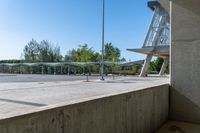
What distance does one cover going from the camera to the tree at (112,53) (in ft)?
229

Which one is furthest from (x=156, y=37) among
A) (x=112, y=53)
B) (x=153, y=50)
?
(x=112, y=53)

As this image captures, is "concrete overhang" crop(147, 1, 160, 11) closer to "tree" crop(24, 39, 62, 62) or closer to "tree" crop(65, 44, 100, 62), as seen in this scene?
"tree" crop(65, 44, 100, 62)

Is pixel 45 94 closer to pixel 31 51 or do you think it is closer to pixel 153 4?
pixel 153 4

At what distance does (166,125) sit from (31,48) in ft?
253

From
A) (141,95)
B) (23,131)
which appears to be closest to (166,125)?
(141,95)

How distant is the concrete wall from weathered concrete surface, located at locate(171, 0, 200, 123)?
1357mm

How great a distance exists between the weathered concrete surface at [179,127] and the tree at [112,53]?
59392 millimetres

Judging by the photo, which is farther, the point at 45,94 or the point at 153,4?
the point at 153,4

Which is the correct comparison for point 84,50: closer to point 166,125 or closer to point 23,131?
point 166,125

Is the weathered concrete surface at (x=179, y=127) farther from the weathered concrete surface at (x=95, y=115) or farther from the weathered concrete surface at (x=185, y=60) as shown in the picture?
the weathered concrete surface at (x=185, y=60)

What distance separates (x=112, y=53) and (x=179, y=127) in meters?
62.6

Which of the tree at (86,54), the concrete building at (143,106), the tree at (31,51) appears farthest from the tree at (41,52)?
the concrete building at (143,106)

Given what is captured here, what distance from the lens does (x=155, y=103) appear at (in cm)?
845

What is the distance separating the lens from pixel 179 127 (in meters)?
9.05
